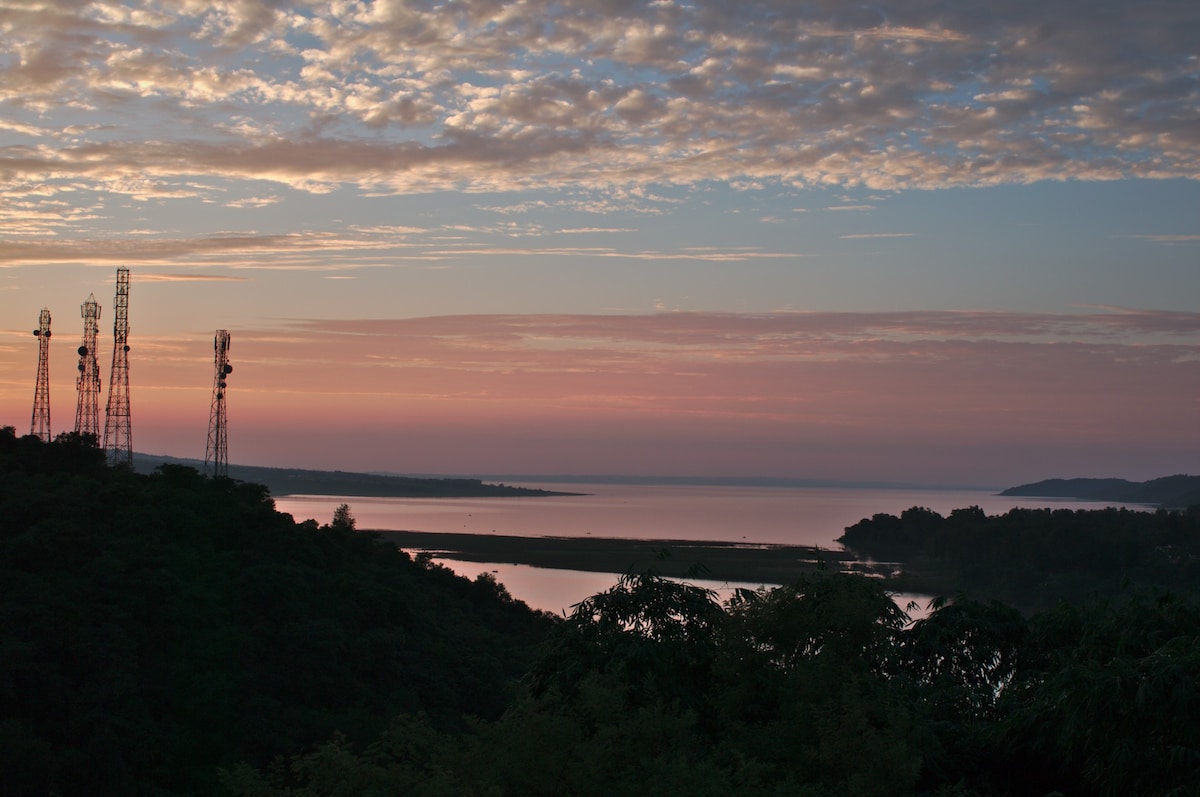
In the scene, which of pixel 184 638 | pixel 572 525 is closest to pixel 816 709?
pixel 184 638

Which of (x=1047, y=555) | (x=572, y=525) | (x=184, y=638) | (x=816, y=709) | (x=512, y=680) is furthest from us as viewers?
(x=572, y=525)

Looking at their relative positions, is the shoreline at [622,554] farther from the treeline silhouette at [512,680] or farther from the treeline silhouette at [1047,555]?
the treeline silhouette at [512,680]

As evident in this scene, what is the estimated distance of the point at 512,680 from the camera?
21750 millimetres

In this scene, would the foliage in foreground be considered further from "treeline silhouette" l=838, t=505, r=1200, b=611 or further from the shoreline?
the shoreline

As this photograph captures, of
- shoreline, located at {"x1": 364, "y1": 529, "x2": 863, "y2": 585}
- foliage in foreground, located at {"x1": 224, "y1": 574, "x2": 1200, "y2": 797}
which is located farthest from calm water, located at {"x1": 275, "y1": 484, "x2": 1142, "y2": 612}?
foliage in foreground, located at {"x1": 224, "y1": 574, "x2": 1200, "y2": 797}

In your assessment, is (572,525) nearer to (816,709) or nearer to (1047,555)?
(1047,555)

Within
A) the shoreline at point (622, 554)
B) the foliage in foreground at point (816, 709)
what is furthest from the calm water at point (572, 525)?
the foliage in foreground at point (816, 709)

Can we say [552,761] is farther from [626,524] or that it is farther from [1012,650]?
[626,524]

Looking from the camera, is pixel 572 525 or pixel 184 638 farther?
pixel 572 525

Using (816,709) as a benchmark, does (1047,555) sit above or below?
below

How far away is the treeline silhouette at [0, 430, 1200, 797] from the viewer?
29.8 ft

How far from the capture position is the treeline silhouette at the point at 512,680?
9078 millimetres

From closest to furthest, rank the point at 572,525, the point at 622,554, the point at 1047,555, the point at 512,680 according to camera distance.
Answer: the point at 512,680
the point at 1047,555
the point at 622,554
the point at 572,525

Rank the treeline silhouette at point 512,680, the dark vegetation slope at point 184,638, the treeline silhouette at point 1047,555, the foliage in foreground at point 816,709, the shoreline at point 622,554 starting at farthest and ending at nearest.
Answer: the shoreline at point 622,554, the treeline silhouette at point 1047,555, the dark vegetation slope at point 184,638, the treeline silhouette at point 512,680, the foliage in foreground at point 816,709
